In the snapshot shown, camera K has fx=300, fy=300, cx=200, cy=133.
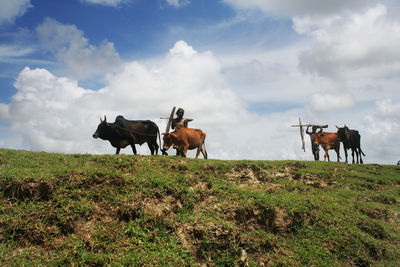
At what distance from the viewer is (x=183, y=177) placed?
350 inches

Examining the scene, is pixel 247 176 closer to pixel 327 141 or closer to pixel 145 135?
pixel 145 135

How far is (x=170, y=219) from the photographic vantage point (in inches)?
268

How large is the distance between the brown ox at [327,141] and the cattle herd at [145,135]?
32.0 feet

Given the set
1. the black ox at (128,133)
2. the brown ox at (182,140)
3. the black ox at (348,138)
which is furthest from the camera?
the black ox at (348,138)

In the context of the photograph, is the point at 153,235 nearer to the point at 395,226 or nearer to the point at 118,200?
the point at 118,200

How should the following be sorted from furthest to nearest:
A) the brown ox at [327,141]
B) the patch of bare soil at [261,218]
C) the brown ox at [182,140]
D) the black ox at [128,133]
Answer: the brown ox at [327,141], the black ox at [128,133], the brown ox at [182,140], the patch of bare soil at [261,218]

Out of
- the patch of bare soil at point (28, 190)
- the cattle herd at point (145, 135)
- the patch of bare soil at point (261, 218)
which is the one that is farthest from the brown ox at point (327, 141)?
the patch of bare soil at point (28, 190)

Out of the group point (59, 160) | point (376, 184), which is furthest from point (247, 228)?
point (376, 184)

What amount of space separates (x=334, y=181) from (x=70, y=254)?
1007 centimetres

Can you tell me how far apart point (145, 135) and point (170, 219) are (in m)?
10.0

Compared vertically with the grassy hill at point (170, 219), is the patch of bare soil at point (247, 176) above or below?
above

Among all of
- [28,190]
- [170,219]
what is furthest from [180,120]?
[28,190]

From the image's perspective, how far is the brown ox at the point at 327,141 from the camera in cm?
2191

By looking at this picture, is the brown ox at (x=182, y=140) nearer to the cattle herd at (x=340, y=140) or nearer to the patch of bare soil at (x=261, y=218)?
the patch of bare soil at (x=261, y=218)
